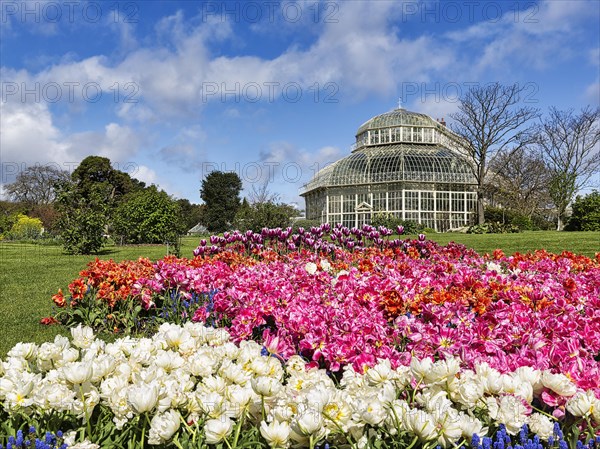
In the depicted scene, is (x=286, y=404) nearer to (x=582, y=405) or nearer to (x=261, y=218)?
(x=582, y=405)

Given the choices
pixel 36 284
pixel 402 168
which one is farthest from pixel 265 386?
pixel 402 168

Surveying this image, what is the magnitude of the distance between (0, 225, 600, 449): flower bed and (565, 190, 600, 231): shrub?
22.4m

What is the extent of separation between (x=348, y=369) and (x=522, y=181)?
37.9 m

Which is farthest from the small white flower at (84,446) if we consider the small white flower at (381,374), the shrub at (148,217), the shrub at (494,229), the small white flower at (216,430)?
the shrub at (494,229)

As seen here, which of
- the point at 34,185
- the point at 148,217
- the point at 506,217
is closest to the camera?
the point at 148,217

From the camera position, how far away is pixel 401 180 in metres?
36.2

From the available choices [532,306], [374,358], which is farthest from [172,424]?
[532,306]

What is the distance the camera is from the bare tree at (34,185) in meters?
50.1

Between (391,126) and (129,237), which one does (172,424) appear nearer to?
(129,237)

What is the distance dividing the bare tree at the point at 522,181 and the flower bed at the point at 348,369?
3322 centimetres

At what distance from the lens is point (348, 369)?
8.63 feet

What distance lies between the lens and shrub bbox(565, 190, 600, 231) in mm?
24094

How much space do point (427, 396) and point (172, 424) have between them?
1.01 m

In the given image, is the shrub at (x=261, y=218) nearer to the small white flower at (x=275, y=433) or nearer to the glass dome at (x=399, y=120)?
the small white flower at (x=275, y=433)
